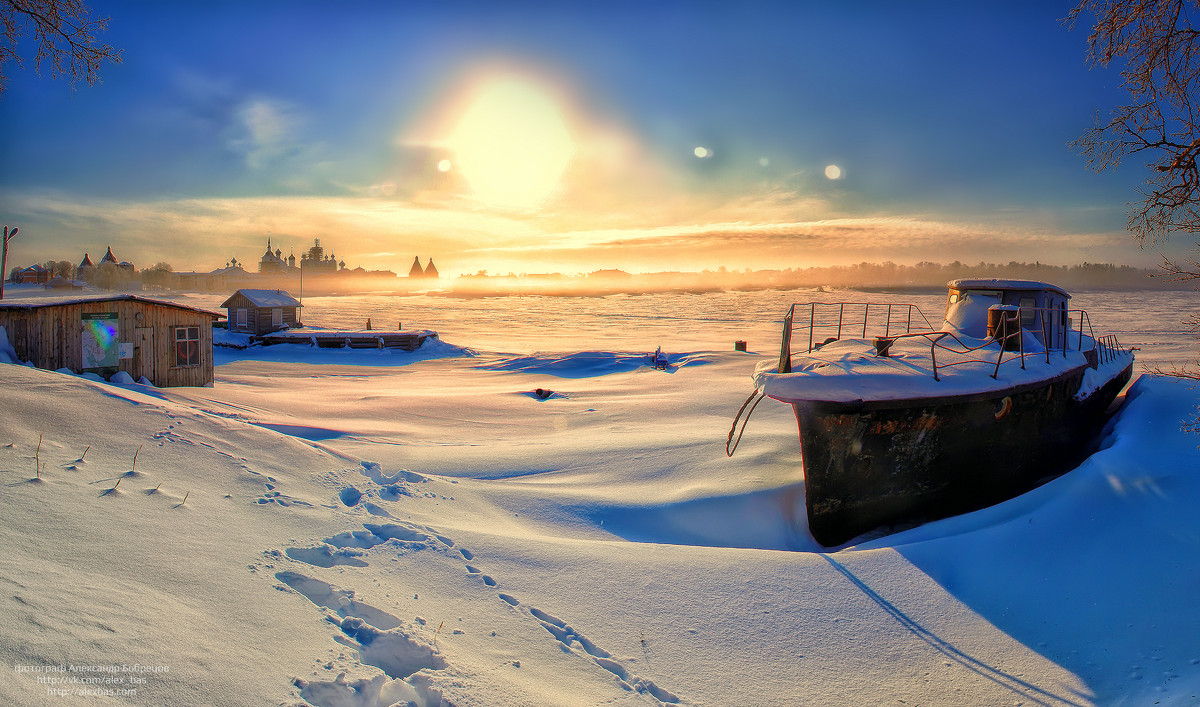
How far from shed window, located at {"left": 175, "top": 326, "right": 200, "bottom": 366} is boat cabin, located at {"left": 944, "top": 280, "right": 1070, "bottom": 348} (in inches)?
885

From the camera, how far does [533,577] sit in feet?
17.6

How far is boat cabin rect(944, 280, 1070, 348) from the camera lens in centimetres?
1216

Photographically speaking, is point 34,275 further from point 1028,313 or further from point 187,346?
point 1028,313

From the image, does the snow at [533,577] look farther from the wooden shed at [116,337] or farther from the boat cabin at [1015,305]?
the wooden shed at [116,337]

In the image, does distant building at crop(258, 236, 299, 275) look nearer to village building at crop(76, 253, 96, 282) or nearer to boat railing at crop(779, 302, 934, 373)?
village building at crop(76, 253, 96, 282)

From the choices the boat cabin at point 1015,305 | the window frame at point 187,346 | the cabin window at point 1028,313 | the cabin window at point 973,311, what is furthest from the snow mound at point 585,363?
the cabin window at point 1028,313

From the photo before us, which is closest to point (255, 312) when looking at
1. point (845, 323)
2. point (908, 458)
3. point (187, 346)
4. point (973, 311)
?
point (187, 346)

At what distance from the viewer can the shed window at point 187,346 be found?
17.8 m

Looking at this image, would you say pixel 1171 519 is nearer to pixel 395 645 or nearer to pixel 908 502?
pixel 908 502

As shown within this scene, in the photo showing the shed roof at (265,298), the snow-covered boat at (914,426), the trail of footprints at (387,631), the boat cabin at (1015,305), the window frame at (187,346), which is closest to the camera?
the trail of footprints at (387,631)

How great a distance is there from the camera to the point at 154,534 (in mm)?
4465

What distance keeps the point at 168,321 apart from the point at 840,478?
20.0 m

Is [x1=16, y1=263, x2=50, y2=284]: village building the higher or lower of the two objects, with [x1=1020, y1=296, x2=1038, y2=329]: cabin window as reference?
higher

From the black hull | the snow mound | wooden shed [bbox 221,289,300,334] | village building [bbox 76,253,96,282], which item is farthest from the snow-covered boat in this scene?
village building [bbox 76,253,96,282]
